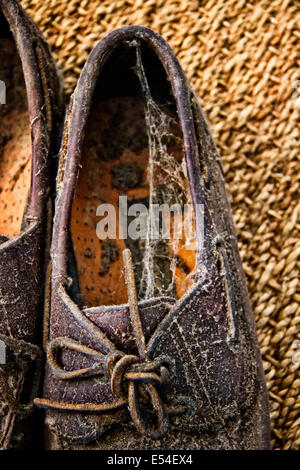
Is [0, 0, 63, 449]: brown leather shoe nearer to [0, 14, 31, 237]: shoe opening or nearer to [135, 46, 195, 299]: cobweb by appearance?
[0, 14, 31, 237]: shoe opening

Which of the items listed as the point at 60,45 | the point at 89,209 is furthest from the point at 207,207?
the point at 60,45

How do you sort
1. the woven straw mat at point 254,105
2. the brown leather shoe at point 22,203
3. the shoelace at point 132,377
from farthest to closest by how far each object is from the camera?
the woven straw mat at point 254,105 → the brown leather shoe at point 22,203 → the shoelace at point 132,377

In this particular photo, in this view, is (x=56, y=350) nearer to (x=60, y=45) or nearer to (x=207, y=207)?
(x=207, y=207)

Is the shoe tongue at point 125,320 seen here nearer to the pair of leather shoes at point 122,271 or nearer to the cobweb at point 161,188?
the pair of leather shoes at point 122,271

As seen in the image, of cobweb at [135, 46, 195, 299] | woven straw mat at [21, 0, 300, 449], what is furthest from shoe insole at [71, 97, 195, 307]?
woven straw mat at [21, 0, 300, 449]

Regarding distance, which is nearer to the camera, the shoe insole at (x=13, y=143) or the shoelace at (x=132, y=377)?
the shoelace at (x=132, y=377)

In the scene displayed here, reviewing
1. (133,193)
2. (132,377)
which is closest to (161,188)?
(133,193)

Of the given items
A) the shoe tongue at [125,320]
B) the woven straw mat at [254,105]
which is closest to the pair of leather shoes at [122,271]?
the shoe tongue at [125,320]
